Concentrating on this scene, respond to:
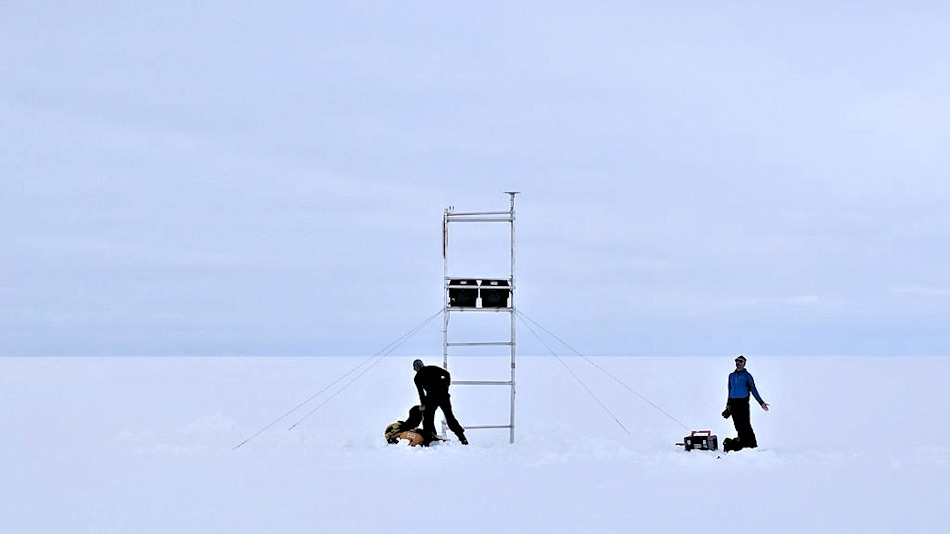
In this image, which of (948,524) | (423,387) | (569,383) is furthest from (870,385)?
(948,524)

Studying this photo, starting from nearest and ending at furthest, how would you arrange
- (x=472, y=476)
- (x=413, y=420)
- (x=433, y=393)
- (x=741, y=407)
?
1. (x=472, y=476)
2. (x=741, y=407)
3. (x=433, y=393)
4. (x=413, y=420)

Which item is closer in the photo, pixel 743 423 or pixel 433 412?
pixel 743 423

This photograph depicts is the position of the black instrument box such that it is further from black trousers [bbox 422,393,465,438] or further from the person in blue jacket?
black trousers [bbox 422,393,465,438]

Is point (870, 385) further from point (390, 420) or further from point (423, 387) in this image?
point (423, 387)

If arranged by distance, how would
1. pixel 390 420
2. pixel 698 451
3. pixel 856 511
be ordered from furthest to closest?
1. pixel 390 420
2. pixel 698 451
3. pixel 856 511

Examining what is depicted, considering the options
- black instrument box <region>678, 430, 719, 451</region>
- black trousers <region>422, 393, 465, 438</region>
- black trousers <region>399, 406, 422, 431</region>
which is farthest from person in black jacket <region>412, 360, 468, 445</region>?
black instrument box <region>678, 430, 719, 451</region>

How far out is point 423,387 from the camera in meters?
18.0

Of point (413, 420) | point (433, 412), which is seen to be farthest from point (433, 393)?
point (413, 420)

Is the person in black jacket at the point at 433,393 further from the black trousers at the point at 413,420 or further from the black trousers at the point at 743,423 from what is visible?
the black trousers at the point at 743,423

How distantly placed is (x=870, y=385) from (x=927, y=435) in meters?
26.9

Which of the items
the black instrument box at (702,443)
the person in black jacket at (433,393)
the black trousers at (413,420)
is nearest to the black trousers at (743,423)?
the black instrument box at (702,443)

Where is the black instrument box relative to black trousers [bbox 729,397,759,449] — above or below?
below

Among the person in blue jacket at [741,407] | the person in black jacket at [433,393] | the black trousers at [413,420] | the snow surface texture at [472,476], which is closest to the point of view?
the snow surface texture at [472,476]

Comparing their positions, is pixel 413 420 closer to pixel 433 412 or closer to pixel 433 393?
pixel 433 412
